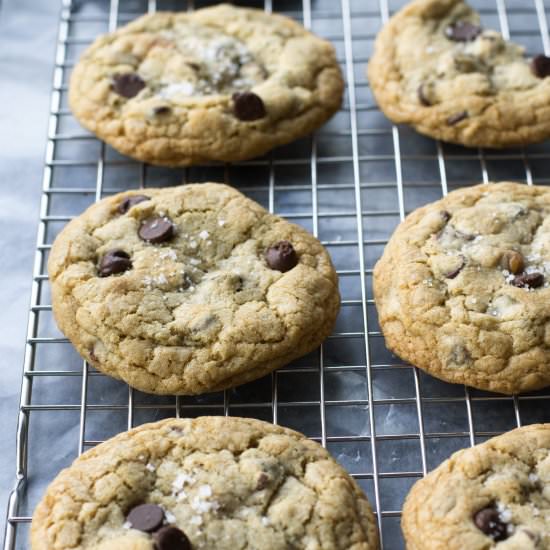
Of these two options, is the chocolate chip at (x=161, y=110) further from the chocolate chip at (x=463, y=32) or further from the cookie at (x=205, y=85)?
the chocolate chip at (x=463, y=32)

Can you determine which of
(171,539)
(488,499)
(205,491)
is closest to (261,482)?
(205,491)

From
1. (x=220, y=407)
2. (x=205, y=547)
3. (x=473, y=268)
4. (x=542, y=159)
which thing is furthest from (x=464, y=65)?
(x=205, y=547)

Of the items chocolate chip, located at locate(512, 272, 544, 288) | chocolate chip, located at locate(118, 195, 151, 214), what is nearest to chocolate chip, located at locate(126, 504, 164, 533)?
chocolate chip, located at locate(118, 195, 151, 214)

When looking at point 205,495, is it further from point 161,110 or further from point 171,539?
point 161,110

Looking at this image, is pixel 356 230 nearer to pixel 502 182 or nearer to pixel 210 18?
pixel 502 182

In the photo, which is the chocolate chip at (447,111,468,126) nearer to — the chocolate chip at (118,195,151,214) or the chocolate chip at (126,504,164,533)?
the chocolate chip at (118,195,151,214)

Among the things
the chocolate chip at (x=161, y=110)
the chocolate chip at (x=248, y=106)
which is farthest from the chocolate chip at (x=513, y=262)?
the chocolate chip at (x=161, y=110)
